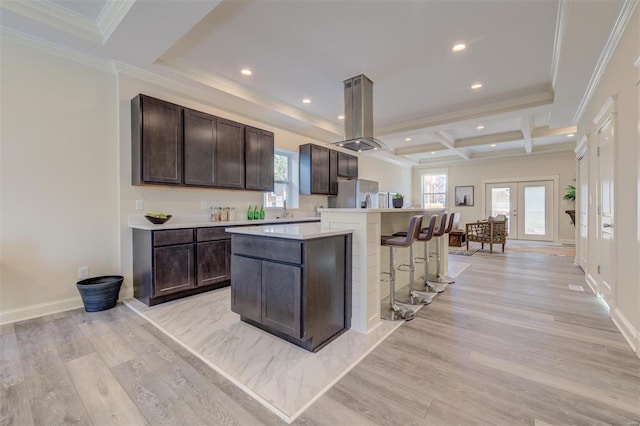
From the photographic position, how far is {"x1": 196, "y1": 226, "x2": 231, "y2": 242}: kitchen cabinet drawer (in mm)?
3394

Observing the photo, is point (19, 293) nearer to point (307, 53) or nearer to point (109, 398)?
point (109, 398)

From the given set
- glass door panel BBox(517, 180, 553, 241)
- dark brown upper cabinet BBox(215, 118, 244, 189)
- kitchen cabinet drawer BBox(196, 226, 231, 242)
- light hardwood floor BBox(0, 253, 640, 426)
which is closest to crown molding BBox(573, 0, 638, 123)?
light hardwood floor BBox(0, 253, 640, 426)

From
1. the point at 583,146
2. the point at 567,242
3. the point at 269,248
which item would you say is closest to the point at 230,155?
the point at 269,248

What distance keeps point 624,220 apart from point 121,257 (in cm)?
511

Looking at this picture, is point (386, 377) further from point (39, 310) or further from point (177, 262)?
point (39, 310)

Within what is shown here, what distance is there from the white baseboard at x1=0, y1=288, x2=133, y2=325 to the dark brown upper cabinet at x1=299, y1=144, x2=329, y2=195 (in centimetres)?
372

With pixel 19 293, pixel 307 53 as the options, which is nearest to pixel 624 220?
pixel 307 53

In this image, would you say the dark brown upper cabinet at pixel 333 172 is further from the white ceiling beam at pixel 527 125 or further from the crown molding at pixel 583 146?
the crown molding at pixel 583 146

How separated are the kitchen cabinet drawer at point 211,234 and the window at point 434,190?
8788 millimetres

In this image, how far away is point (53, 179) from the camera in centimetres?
286

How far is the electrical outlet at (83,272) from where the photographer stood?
304 centimetres

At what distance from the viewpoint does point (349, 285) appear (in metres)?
2.50

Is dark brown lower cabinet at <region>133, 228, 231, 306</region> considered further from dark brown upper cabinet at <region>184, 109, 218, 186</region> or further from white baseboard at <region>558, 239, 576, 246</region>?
white baseboard at <region>558, 239, 576, 246</region>

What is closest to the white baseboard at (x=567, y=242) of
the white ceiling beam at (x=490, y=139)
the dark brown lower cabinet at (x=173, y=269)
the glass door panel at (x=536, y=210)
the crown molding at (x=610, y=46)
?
the glass door panel at (x=536, y=210)
